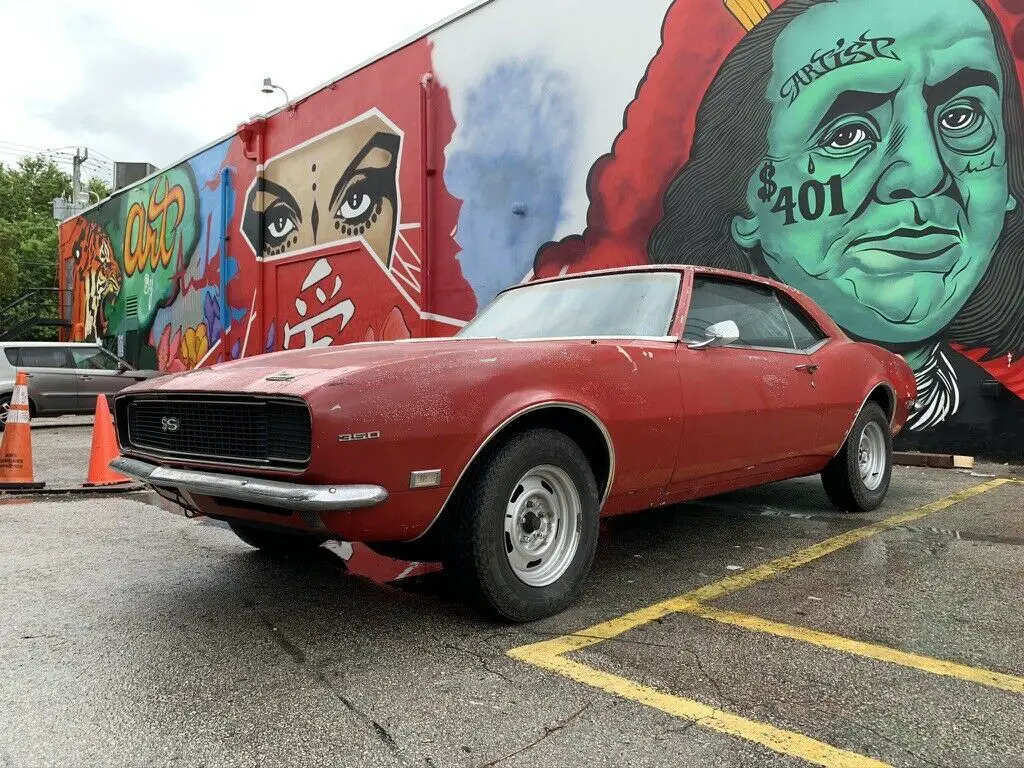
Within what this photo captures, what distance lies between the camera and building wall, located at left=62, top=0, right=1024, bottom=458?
7.53 m

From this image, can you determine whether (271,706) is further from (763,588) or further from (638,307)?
(638,307)

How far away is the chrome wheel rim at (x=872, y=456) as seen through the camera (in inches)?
193

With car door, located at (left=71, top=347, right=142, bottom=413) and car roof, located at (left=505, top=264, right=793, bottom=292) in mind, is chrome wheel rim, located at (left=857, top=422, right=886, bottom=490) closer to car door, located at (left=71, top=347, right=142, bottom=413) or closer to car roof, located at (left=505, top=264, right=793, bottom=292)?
car roof, located at (left=505, top=264, right=793, bottom=292)

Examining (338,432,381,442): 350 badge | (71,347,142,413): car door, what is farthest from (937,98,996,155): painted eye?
(71,347,142,413): car door

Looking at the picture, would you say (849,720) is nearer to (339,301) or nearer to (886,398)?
Answer: (886,398)

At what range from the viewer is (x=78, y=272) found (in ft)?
87.9

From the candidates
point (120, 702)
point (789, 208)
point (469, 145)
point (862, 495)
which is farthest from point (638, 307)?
point (469, 145)

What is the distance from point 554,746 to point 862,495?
3.50m

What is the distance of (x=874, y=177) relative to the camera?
808cm

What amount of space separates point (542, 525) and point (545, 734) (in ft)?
3.30

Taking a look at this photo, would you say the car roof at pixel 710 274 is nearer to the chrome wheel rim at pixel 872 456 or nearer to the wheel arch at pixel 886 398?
the wheel arch at pixel 886 398

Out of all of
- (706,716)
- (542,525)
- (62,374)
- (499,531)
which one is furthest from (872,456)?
(62,374)

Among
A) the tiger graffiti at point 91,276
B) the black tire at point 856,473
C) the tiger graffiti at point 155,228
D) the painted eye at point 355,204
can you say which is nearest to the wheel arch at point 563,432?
the black tire at point 856,473

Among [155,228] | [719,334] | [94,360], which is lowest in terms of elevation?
[94,360]
